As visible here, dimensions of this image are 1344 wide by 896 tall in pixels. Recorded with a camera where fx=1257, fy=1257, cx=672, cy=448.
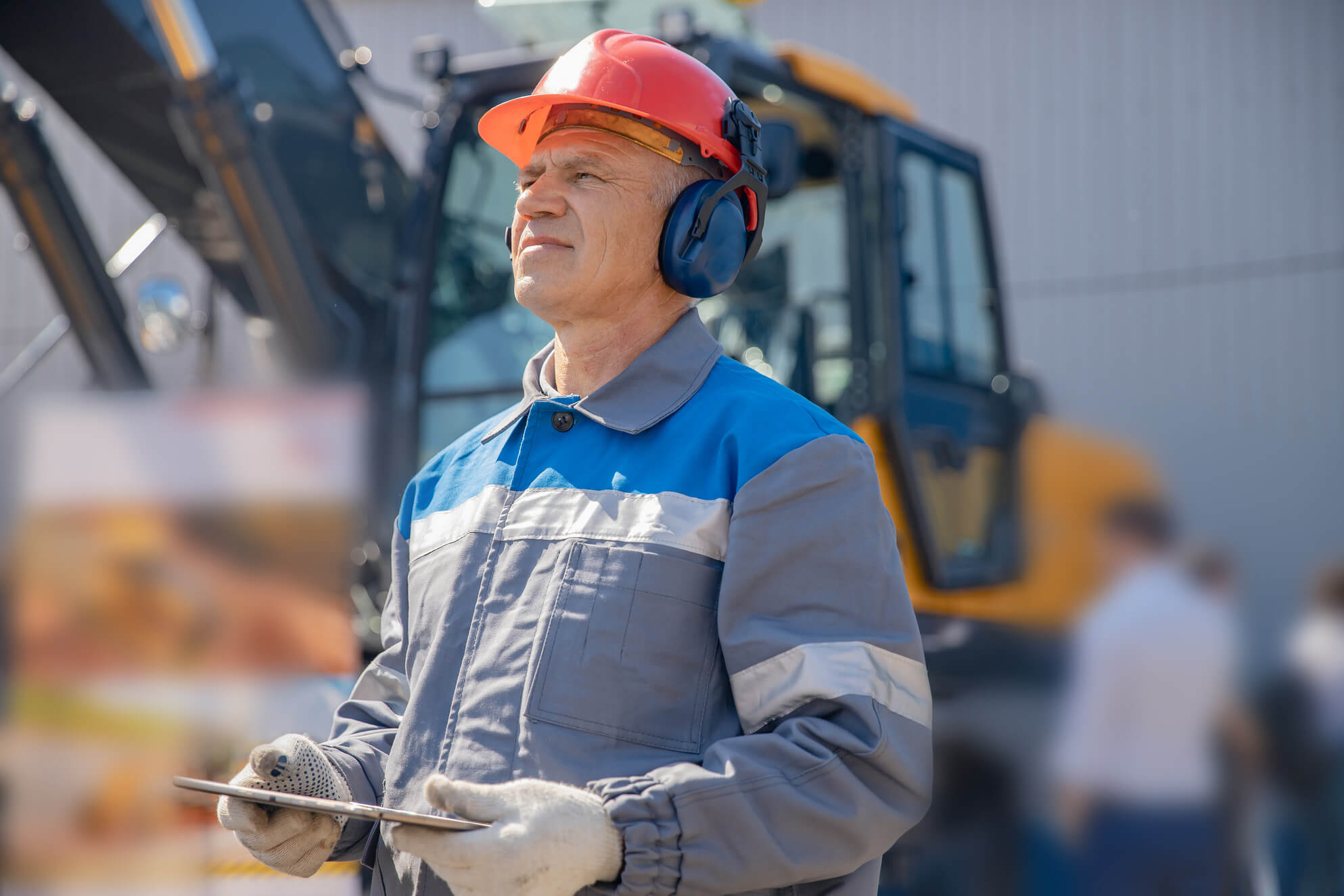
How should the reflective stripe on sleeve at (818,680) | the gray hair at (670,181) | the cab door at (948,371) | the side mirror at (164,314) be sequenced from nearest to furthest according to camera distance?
the reflective stripe on sleeve at (818,680)
the gray hair at (670,181)
the cab door at (948,371)
the side mirror at (164,314)

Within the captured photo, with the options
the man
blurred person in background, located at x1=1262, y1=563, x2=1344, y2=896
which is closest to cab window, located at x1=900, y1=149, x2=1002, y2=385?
blurred person in background, located at x1=1262, y1=563, x2=1344, y2=896

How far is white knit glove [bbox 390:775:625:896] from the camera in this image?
3.61ft

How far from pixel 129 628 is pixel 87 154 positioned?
9582mm

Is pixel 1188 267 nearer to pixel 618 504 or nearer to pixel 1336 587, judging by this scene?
pixel 1336 587

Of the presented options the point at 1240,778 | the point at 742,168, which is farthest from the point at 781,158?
the point at 1240,778

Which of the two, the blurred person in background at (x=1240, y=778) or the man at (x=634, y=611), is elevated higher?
the man at (x=634, y=611)

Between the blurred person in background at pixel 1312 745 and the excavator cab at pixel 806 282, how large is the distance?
294cm

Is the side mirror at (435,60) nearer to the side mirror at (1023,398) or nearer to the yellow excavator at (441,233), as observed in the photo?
the yellow excavator at (441,233)

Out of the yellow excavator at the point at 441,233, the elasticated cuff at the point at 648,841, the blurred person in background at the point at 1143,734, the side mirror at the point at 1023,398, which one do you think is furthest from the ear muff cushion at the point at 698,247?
the blurred person in background at the point at 1143,734

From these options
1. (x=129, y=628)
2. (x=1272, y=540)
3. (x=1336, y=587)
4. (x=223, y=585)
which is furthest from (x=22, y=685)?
(x=1272, y=540)

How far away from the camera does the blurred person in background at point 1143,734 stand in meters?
Answer: 5.37

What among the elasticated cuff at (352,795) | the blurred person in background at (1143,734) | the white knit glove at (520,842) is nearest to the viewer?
the white knit glove at (520,842)

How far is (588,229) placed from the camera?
151 centimetres

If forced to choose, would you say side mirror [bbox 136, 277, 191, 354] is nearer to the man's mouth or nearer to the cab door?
the cab door
